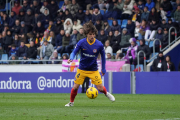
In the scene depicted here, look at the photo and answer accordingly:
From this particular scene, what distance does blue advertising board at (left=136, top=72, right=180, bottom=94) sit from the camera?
18219 millimetres

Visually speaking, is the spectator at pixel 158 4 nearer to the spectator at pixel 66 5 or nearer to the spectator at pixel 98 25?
the spectator at pixel 98 25

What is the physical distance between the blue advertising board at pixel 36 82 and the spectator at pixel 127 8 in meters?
5.28

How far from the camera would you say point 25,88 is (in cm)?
1973

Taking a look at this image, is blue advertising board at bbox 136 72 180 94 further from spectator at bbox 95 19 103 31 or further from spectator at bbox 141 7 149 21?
spectator at bbox 95 19 103 31

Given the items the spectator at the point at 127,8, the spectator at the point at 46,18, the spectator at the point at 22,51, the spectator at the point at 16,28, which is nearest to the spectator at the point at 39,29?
the spectator at the point at 46,18

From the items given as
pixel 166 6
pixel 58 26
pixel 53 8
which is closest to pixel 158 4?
pixel 166 6

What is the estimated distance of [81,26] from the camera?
22953 millimetres

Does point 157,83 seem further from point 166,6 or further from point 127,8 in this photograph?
point 127,8

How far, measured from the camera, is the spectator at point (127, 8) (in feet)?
74.9

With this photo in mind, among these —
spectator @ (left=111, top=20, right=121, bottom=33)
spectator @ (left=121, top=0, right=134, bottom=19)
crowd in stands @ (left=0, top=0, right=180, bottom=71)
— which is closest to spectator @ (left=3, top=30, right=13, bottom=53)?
crowd in stands @ (left=0, top=0, right=180, bottom=71)

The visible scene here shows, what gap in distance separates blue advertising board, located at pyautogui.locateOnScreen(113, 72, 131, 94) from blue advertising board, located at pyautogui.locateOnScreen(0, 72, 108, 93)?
49 centimetres

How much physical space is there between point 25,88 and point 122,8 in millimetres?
7868

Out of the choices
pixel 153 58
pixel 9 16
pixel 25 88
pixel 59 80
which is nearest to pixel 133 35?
pixel 153 58

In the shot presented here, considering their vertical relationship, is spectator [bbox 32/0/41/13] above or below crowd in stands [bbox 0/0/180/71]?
above
